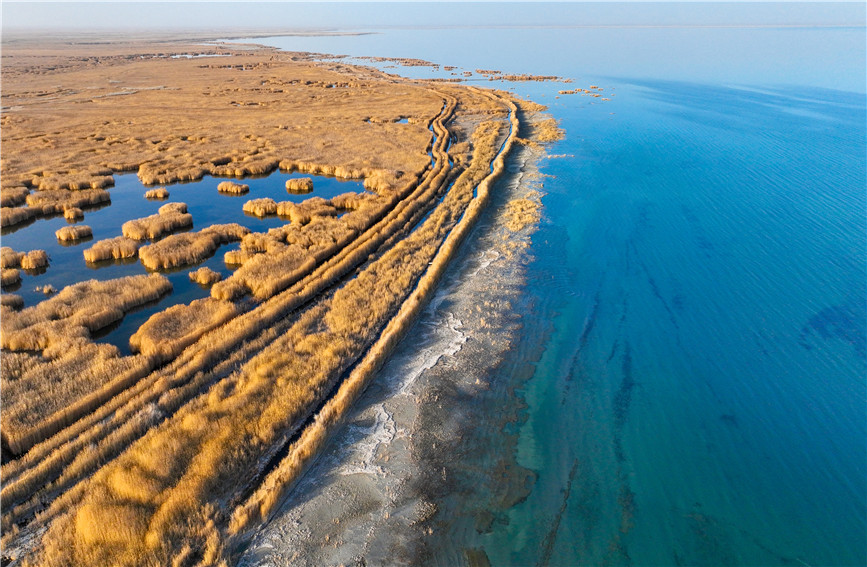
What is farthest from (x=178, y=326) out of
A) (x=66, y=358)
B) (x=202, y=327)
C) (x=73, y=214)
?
(x=73, y=214)

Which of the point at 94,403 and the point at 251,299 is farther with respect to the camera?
the point at 251,299

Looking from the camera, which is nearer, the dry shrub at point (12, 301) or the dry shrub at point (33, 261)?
the dry shrub at point (12, 301)

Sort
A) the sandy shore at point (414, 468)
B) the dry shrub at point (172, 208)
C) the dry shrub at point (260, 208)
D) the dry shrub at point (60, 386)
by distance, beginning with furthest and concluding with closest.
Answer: the dry shrub at point (260, 208), the dry shrub at point (172, 208), the dry shrub at point (60, 386), the sandy shore at point (414, 468)

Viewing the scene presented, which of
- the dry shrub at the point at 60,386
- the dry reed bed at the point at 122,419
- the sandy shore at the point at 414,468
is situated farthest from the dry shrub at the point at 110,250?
the sandy shore at the point at 414,468

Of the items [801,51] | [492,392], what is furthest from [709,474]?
[801,51]

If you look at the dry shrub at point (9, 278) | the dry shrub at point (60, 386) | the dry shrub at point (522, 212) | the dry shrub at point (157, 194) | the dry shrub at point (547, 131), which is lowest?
the dry shrub at point (9, 278)

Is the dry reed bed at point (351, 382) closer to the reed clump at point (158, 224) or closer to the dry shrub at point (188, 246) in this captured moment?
the dry shrub at point (188, 246)

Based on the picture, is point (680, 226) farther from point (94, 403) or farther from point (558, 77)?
point (558, 77)

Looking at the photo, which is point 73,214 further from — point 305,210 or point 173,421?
point 173,421
